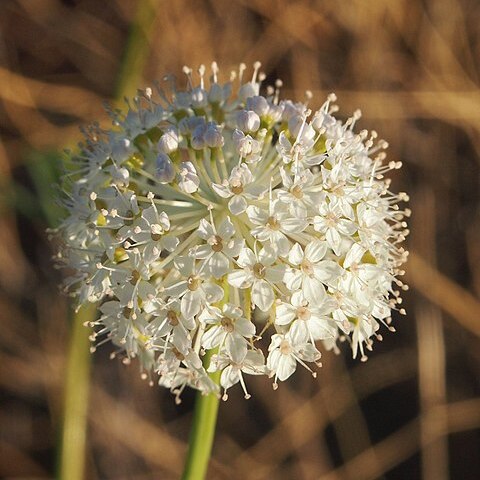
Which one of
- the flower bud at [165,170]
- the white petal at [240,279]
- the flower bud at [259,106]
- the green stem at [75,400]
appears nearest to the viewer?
the white petal at [240,279]

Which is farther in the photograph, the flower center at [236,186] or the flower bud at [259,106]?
the flower bud at [259,106]

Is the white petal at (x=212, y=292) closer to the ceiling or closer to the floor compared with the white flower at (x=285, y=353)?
closer to the ceiling

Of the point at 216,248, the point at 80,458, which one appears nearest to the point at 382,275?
the point at 216,248

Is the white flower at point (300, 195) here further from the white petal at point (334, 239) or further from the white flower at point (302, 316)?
the white flower at point (302, 316)

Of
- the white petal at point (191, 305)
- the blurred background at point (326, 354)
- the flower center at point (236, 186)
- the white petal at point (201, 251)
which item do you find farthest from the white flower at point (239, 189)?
the blurred background at point (326, 354)

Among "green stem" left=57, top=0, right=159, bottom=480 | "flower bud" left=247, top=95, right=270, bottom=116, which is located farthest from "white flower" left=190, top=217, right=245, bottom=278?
"green stem" left=57, top=0, right=159, bottom=480

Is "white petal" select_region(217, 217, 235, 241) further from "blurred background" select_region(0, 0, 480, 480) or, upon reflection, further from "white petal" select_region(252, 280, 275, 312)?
"blurred background" select_region(0, 0, 480, 480)

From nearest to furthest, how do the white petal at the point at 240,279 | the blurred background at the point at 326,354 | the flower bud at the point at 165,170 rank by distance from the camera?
the white petal at the point at 240,279
the flower bud at the point at 165,170
the blurred background at the point at 326,354

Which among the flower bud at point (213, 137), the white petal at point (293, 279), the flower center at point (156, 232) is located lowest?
the white petal at point (293, 279)
